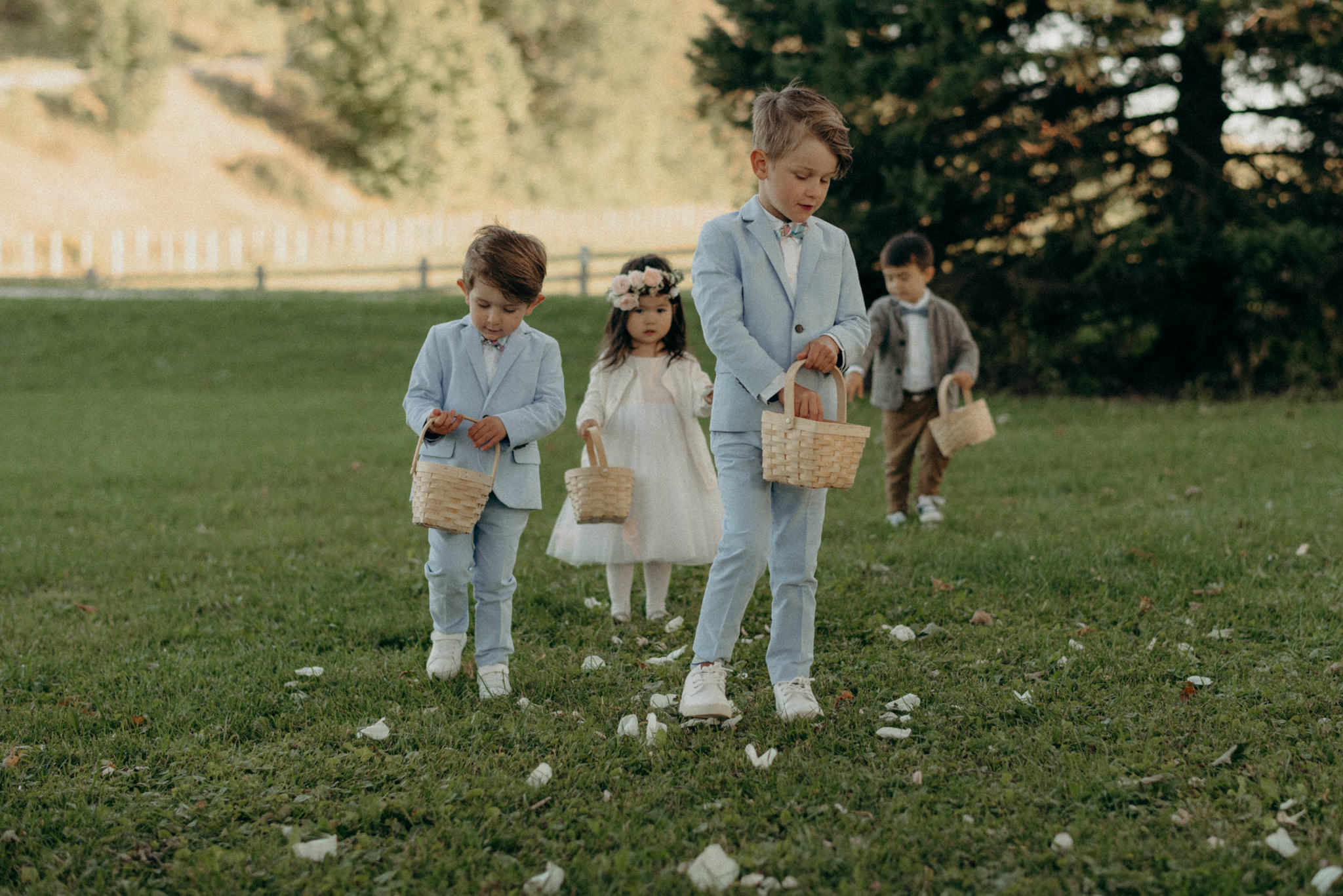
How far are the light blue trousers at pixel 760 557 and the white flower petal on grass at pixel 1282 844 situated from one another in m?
1.57

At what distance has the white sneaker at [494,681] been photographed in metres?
4.43

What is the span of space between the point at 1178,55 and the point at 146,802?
1290 centimetres

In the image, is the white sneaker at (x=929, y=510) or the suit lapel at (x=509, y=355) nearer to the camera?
the suit lapel at (x=509, y=355)

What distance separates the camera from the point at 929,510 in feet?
24.8

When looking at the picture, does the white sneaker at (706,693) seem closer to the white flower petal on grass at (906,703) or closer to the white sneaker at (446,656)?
the white flower petal on grass at (906,703)

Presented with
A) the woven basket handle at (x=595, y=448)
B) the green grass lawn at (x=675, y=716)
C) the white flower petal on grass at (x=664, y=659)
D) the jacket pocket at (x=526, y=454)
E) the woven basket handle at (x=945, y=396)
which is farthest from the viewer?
the woven basket handle at (x=945, y=396)

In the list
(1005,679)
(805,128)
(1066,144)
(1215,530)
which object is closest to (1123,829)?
(1005,679)

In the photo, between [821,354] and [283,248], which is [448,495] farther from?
[283,248]

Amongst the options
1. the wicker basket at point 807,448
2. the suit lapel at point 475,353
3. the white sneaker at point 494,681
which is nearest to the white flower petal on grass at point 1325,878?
the wicker basket at point 807,448

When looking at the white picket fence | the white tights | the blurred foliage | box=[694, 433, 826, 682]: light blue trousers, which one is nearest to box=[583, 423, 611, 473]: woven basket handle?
the white tights

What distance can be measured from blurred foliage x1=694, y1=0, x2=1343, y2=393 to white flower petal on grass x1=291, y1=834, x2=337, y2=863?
10383 mm

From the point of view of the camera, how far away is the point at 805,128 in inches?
149

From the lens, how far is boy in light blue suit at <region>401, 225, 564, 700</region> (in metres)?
4.25

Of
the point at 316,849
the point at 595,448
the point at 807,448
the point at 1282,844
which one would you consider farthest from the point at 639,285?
the point at 1282,844
